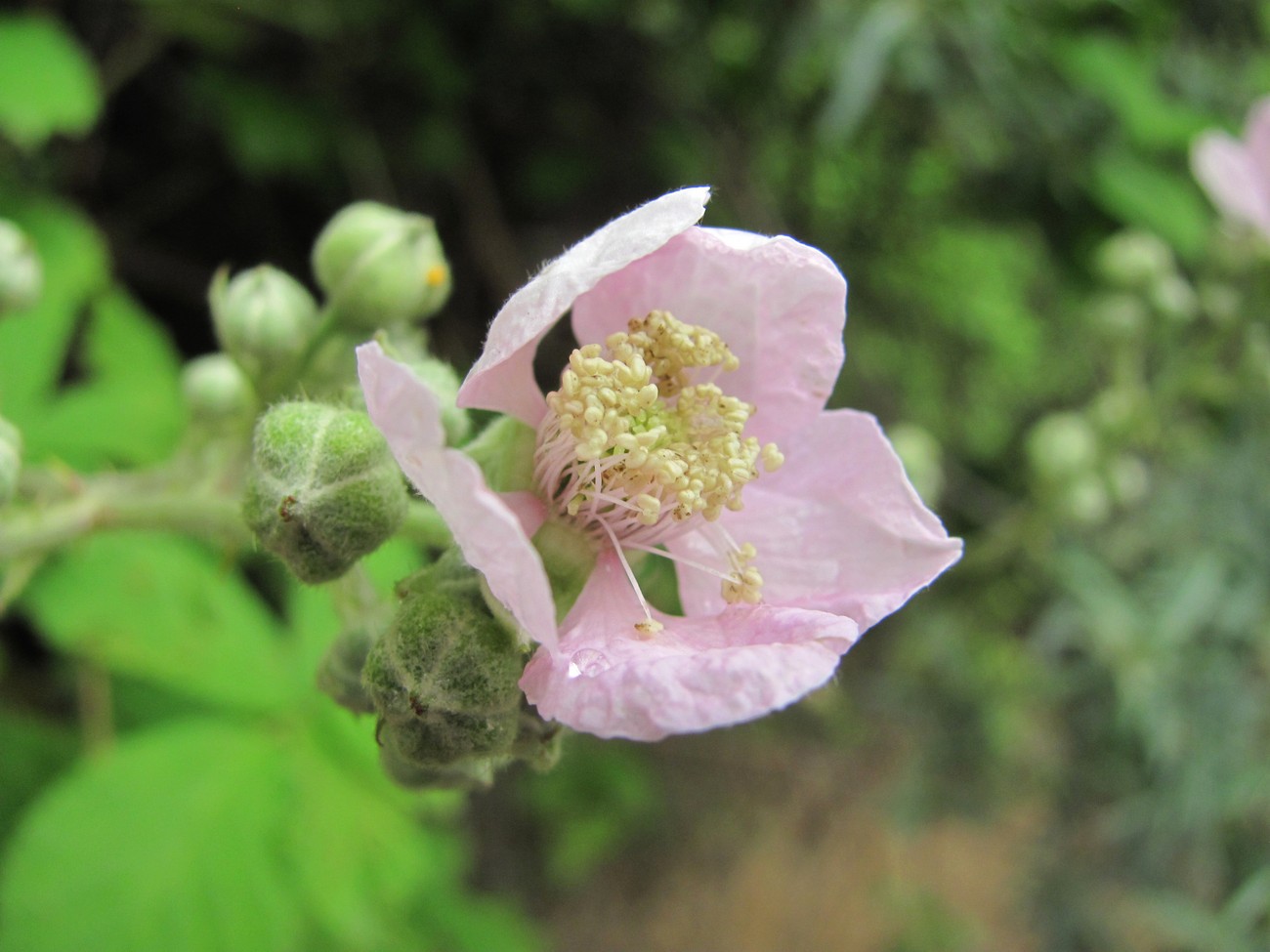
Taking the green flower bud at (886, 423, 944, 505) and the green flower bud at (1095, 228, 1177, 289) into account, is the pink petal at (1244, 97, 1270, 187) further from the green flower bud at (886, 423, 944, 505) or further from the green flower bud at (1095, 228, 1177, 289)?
the green flower bud at (886, 423, 944, 505)

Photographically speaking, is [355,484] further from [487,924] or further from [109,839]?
[487,924]

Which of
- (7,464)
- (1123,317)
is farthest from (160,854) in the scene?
(1123,317)

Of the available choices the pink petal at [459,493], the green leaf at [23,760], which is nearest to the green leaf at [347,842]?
the green leaf at [23,760]

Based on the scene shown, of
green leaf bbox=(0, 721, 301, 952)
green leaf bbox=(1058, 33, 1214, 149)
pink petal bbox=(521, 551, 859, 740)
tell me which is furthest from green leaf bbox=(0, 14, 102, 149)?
green leaf bbox=(1058, 33, 1214, 149)

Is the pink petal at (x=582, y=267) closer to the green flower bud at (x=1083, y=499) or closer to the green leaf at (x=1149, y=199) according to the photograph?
the green flower bud at (x=1083, y=499)

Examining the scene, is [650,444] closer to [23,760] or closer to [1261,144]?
[23,760]
